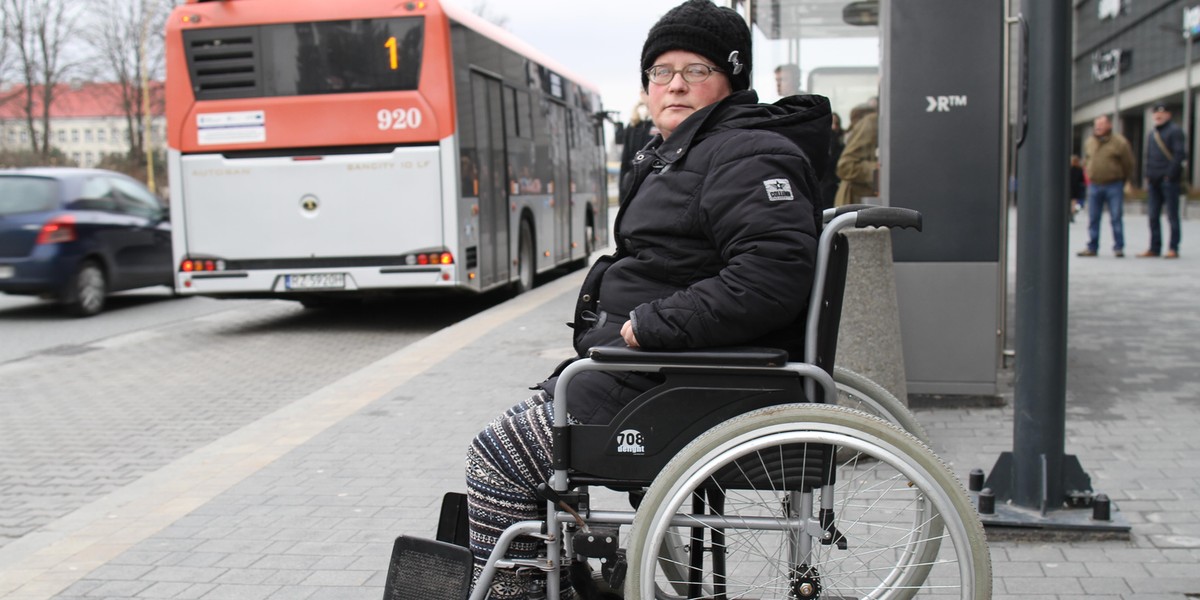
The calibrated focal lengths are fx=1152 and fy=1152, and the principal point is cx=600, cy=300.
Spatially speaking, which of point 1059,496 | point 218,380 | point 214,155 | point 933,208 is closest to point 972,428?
point 933,208

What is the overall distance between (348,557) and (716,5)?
7.89ft

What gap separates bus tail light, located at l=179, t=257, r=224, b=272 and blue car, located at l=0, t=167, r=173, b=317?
2.20m

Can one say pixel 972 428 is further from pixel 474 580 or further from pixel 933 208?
pixel 474 580

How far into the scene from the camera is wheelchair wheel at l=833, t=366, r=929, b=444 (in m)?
3.19

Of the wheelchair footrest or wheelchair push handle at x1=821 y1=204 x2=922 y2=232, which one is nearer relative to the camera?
wheelchair push handle at x1=821 y1=204 x2=922 y2=232

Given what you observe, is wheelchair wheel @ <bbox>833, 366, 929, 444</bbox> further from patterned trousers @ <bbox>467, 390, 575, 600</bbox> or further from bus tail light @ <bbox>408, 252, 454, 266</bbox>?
bus tail light @ <bbox>408, 252, 454, 266</bbox>

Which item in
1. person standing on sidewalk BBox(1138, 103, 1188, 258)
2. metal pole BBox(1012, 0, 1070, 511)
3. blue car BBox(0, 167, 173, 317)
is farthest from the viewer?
person standing on sidewalk BBox(1138, 103, 1188, 258)

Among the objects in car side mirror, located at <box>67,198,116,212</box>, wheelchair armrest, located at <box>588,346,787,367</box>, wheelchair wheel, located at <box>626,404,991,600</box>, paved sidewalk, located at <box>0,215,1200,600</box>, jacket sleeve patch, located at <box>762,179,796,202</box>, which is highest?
car side mirror, located at <box>67,198,116,212</box>

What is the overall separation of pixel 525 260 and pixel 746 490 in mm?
11493

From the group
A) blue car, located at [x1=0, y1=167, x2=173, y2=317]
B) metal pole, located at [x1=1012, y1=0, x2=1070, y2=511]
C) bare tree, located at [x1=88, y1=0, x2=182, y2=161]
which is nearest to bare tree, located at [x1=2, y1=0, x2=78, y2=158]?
Result: bare tree, located at [x1=88, y1=0, x2=182, y2=161]

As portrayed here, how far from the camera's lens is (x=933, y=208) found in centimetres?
613

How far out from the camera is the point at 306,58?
10938 millimetres

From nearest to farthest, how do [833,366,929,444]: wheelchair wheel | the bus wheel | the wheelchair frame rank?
the wheelchair frame
[833,366,929,444]: wheelchair wheel
the bus wheel

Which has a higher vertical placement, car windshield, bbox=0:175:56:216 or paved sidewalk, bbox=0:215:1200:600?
car windshield, bbox=0:175:56:216
